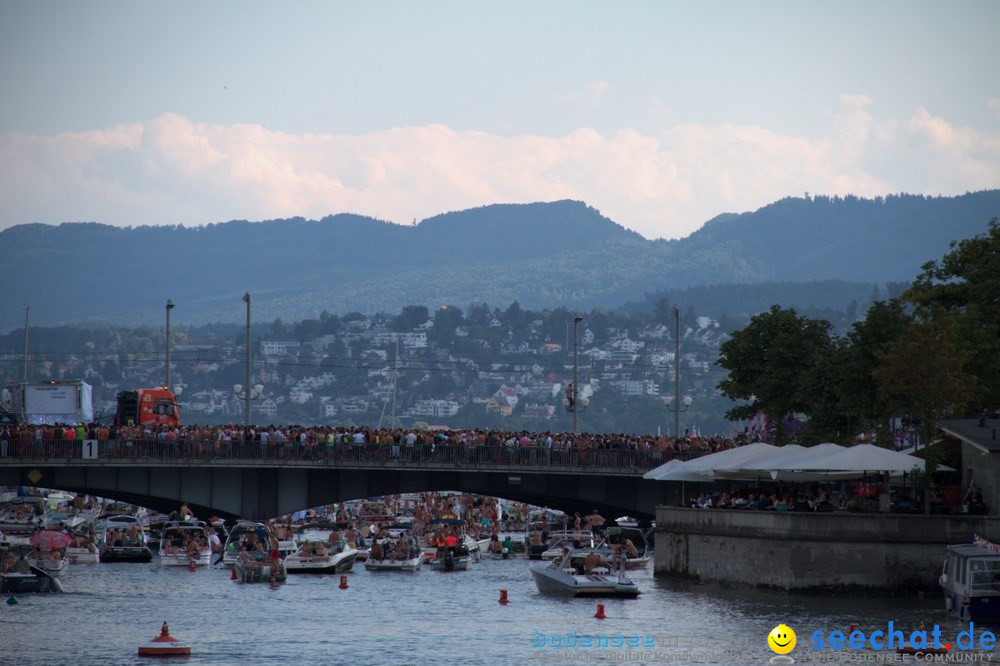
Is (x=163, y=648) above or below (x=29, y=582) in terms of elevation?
below

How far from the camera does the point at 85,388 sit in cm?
12550

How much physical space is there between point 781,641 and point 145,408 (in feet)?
245

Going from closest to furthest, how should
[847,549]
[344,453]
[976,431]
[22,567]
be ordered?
1. [847,549]
2. [976,431]
3. [22,567]
4. [344,453]

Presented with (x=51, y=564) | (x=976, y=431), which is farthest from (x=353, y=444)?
(x=976, y=431)

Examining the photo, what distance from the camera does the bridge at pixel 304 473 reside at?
88.4 meters

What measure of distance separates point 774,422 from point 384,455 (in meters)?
21.1

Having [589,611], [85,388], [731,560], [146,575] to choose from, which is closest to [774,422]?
[731,560]

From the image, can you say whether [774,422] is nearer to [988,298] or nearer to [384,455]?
[988,298]

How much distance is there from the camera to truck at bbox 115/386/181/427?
11606 centimetres

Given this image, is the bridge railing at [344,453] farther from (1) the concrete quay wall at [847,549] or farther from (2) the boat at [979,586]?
(2) the boat at [979,586]

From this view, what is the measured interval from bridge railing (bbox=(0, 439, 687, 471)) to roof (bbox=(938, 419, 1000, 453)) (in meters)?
26.4

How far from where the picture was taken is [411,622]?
199 ft

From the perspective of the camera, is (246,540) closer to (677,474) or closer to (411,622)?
(677,474)

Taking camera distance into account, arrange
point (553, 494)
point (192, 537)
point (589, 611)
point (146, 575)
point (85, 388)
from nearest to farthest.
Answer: point (589, 611) < point (146, 575) < point (192, 537) < point (553, 494) < point (85, 388)
